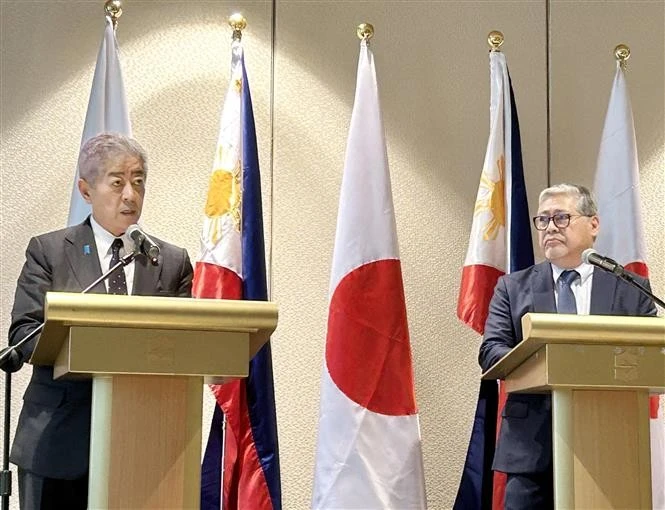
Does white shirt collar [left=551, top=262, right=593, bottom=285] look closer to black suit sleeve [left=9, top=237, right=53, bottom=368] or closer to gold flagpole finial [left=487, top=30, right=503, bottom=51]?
gold flagpole finial [left=487, top=30, right=503, bottom=51]

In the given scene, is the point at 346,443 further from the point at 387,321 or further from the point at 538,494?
the point at 538,494

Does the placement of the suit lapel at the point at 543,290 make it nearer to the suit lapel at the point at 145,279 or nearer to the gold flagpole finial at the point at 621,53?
the suit lapel at the point at 145,279

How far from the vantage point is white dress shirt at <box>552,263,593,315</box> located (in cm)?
368

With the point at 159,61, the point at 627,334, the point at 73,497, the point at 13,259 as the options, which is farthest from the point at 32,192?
the point at 627,334

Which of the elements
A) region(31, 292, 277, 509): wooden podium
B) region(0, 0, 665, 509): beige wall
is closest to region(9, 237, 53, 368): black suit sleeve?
region(31, 292, 277, 509): wooden podium

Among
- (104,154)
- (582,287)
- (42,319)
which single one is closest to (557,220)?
(582,287)

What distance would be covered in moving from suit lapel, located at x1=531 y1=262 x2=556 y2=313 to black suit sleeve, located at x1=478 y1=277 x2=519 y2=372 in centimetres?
10

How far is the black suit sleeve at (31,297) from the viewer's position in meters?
2.88

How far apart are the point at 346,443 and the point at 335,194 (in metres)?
1.26

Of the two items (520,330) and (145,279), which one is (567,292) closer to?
(520,330)

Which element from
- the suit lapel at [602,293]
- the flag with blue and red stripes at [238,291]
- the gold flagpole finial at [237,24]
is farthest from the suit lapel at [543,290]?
the gold flagpole finial at [237,24]

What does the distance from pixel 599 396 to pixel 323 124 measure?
247 centimetres

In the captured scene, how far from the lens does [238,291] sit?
416 centimetres

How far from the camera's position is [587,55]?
511 cm
